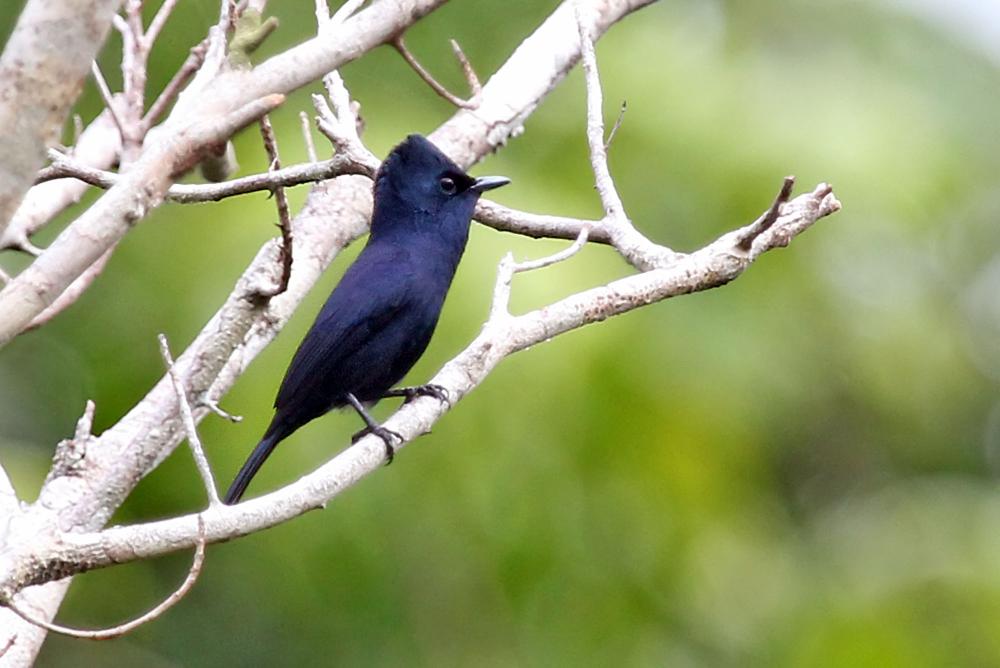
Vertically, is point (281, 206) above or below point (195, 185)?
below

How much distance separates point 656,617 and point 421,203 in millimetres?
3466

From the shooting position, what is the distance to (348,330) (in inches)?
173

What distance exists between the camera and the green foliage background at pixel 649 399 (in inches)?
246

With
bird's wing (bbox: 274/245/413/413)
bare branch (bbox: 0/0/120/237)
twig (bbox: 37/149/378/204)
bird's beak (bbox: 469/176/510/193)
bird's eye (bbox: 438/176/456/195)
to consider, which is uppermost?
bird's eye (bbox: 438/176/456/195)

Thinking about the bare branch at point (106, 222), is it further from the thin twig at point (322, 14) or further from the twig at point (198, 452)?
the thin twig at point (322, 14)

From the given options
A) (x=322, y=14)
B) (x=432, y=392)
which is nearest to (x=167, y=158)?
(x=432, y=392)

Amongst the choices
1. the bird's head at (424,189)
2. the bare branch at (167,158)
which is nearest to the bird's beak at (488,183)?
the bird's head at (424,189)

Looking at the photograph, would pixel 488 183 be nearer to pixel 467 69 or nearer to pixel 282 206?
pixel 467 69

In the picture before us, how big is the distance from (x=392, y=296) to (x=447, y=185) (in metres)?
0.38

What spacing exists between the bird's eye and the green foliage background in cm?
120

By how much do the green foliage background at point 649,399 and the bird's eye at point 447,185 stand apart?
1.20 metres

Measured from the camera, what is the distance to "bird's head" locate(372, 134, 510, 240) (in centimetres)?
440

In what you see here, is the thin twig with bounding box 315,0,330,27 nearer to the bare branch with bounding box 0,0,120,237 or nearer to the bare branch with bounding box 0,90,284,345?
the bare branch with bounding box 0,90,284,345

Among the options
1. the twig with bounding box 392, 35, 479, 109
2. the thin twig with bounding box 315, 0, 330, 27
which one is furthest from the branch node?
the thin twig with bounding box 315, 0, 330, 27
